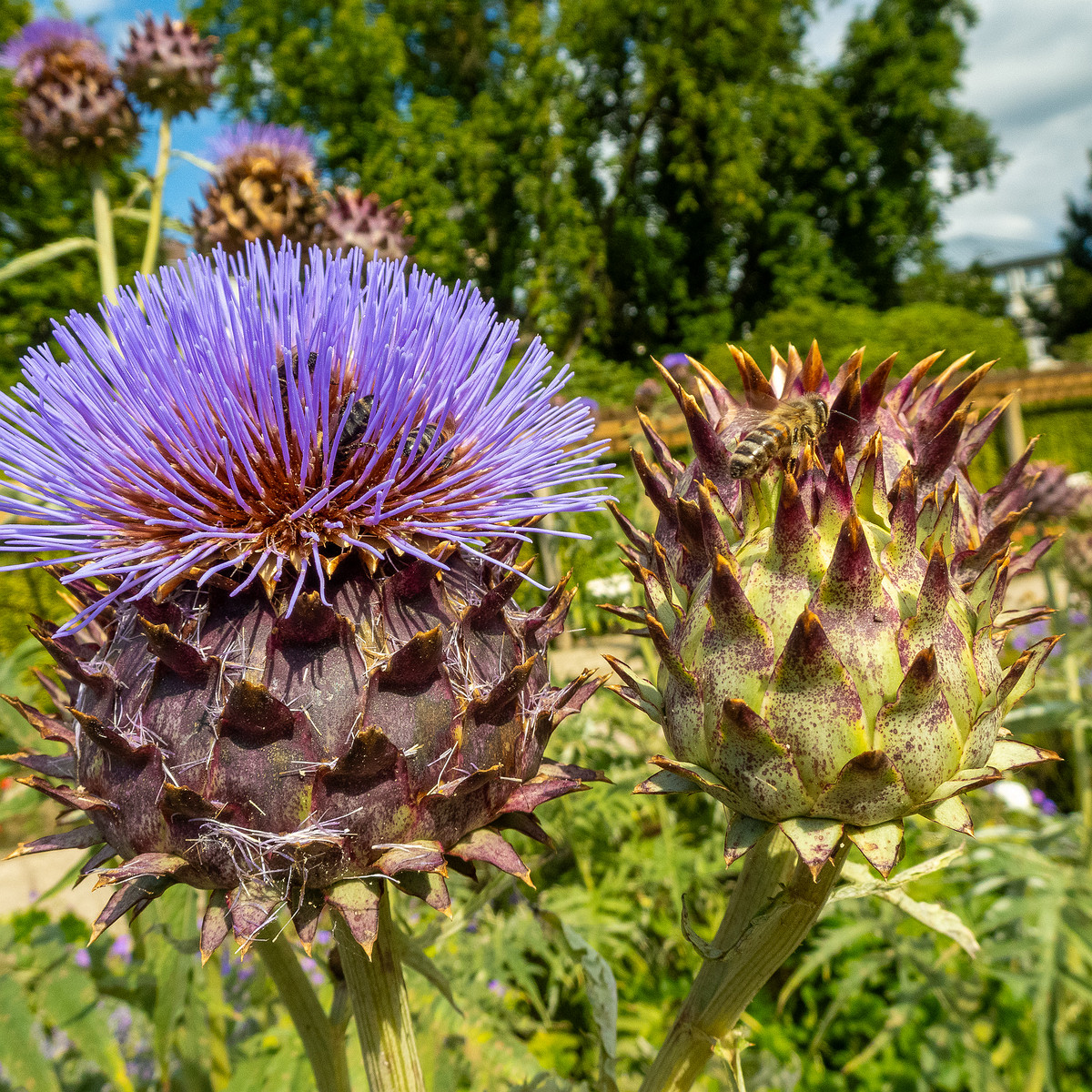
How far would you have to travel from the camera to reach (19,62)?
2.94m

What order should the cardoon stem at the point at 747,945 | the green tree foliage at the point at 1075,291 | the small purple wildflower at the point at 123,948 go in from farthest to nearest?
the green tree foliage at the point at 1075,291 → the small purple wildflower at the point at 123,948 → the cardoon stem at the point at 747,945

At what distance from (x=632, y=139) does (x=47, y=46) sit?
55.4 feet

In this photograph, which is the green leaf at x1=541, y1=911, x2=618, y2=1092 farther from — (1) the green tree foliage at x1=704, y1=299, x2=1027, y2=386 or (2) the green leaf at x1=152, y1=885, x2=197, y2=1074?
(1) the green tree foliage at x1=704, y1=299, x2=1027, y2=386

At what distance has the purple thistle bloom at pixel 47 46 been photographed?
2.87m

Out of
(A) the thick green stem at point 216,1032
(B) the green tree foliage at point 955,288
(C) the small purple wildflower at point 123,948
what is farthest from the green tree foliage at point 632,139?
(A) the thick green stem at point 216,1032

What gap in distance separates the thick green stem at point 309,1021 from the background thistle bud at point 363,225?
2.09 meters

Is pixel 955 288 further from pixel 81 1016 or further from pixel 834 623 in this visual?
pixel 81 1016

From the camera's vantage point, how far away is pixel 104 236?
7.94 ft

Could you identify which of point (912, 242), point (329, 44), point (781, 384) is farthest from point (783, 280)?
point (781, 384)

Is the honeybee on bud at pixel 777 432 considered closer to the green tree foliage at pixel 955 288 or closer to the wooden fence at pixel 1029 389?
the wooden fence at pixel 1029 389

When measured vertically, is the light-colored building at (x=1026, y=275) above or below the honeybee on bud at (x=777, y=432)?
above

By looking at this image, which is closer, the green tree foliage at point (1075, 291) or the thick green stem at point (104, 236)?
the thick green stem at point (104, 236)

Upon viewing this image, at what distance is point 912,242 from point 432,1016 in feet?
73.8

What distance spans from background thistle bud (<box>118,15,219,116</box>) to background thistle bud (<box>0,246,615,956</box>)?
7.35 feet
